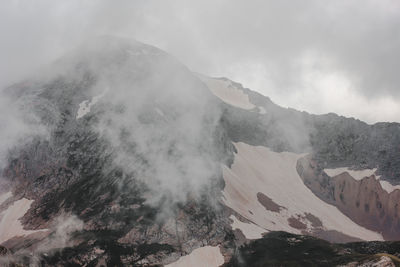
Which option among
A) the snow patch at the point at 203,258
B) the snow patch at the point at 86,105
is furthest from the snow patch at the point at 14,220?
the snow patch at the point at 203,258

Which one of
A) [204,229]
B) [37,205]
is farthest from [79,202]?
[204,229]

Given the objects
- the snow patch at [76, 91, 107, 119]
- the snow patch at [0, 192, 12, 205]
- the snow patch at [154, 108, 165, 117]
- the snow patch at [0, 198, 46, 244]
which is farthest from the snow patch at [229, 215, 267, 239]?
the snow patch at [0, 192, 12, 205]

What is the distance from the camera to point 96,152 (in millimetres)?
172375

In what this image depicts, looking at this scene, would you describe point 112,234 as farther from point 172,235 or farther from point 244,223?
point 244,223

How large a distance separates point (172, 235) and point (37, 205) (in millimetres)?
55098

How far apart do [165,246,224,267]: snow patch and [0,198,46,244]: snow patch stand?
175ft

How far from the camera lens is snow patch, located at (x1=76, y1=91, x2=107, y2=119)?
618 feet

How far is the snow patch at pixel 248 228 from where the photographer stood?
148 m

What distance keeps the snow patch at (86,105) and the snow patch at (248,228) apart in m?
82.2

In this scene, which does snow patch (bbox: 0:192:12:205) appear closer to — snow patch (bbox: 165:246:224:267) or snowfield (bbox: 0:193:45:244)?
snowfield (bbox: 0:193:45:244)

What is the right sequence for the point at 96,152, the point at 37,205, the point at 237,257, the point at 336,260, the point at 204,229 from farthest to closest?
the point at 96,152 < the point at 37,205 < the point at 204,229 < the point at 237,257 < the point at 336,260

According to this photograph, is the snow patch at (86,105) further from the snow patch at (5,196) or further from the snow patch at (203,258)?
the snow patch at (203,258)

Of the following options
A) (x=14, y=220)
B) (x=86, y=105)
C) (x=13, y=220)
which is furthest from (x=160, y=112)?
(x=13, y=220)

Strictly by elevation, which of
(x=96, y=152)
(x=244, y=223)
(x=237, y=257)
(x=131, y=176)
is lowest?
(x=237, y=257)
